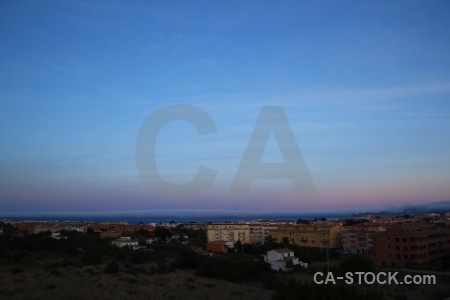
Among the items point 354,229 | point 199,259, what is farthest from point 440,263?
point 199,259

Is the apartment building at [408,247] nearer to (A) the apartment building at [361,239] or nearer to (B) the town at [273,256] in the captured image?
(B) the town at [273,256]

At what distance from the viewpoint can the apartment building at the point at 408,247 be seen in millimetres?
A: 31484

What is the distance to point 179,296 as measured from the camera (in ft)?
50.5

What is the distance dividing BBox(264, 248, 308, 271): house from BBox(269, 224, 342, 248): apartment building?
50.6 feet

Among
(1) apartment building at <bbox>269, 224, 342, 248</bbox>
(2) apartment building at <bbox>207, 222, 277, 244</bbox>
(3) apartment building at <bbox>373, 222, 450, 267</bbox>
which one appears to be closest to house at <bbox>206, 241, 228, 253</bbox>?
(1) apartment building at <bbox>269, 224, 342, 248</bbox>

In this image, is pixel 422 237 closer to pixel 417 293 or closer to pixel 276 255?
pixel 276 255

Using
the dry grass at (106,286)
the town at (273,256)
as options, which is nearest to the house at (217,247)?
the town at (273,256)

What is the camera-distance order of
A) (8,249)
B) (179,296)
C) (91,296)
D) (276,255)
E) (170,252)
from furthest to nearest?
(170,252) → (276,255) → (8,249) → (179,296) → (91,296)

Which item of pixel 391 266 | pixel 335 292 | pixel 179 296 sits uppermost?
pixel 335 292

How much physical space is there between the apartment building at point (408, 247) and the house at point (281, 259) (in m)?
7.93

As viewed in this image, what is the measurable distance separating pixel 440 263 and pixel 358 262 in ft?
46.9

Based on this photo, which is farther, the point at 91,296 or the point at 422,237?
the point at 422,237

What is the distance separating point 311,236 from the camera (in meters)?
47.9

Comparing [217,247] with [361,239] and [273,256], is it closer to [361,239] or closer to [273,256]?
[273,256]
